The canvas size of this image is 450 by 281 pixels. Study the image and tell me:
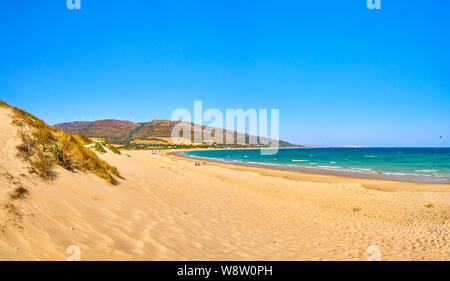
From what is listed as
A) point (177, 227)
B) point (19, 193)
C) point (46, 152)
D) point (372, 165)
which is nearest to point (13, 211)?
point (19, 193)

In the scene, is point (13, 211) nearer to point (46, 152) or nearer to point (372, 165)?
point (46, 152)

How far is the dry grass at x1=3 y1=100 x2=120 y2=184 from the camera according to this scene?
5516 mm

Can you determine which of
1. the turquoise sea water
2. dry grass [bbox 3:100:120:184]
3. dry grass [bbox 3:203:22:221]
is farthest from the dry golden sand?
the turquoise sea water

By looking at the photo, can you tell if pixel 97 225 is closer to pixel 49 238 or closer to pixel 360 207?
pixel 49 238

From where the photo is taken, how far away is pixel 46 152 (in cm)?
637

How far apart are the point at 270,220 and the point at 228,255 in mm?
3995

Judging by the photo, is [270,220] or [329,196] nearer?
[270,220]

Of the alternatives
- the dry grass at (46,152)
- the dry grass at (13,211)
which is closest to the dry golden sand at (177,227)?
the dry grass at (13,211)

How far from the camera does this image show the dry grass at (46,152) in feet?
18.1
